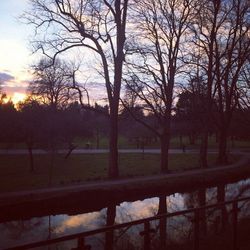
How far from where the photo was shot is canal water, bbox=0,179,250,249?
1069cm

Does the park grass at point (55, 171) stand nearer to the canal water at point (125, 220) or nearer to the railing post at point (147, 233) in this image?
the canal water at point (125, 220)

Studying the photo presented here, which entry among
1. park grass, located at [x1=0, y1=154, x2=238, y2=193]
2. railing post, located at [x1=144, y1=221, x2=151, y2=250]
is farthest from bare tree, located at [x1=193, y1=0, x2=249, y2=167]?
railing post, located at [x1=144, y1=221, x2=151, y2=250]

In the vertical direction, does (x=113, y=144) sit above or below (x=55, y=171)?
above

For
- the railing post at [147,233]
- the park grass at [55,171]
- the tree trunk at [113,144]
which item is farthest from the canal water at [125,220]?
the park grass at [55,171]

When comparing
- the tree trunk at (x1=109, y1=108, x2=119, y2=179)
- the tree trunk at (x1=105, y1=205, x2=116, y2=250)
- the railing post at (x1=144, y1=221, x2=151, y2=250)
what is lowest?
the tree trunk at (x1=105, y1=205, x2=116, y2=250)

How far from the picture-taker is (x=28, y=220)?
56.0ft

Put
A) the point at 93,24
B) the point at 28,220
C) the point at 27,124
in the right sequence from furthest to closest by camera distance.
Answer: the point at 27,124 < the point at 93,24 < the point at 28,220

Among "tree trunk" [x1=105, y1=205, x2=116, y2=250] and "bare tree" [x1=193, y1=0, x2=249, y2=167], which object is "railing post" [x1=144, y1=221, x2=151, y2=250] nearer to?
"tree trunk" [x1=105, y1=205, x2=116, y2=250]

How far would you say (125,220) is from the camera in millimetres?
17094

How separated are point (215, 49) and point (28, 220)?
954 inches

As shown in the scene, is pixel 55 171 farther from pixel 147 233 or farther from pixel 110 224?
pixel 147 233

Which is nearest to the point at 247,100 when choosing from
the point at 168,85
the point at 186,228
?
the point at 168,85

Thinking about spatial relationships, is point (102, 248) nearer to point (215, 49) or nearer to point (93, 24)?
point (93, 24)

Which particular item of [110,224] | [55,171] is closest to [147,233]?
[110,224]
